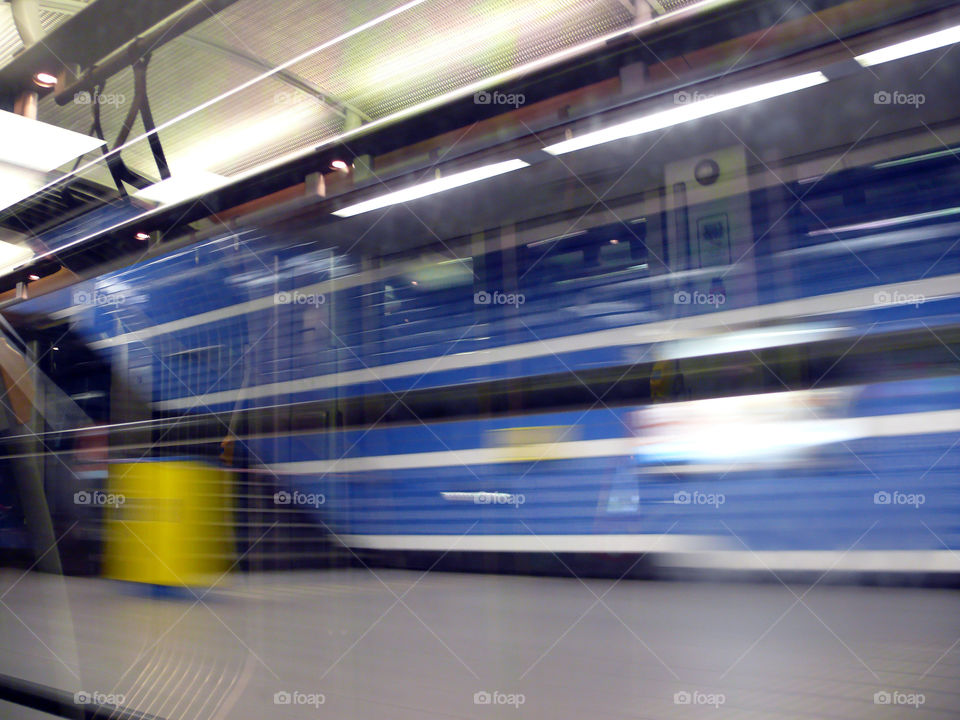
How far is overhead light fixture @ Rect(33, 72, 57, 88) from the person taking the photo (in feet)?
6.26

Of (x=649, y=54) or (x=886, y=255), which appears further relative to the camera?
(x=649, y=54)

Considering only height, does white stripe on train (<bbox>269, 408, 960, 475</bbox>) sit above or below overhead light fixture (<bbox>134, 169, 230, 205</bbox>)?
below

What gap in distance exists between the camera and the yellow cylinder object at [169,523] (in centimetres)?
149

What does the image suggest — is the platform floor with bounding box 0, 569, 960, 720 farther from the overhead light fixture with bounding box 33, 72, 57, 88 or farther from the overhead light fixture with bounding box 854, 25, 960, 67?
the overhead light fixture with bounding box 33, 72, 57, 88

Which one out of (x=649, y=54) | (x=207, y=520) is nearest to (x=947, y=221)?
(x=649, y=54)

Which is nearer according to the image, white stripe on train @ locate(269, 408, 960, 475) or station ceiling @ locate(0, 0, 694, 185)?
white stripe on train @ locate(269, 408, 960, 475)

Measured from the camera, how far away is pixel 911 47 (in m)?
0.90

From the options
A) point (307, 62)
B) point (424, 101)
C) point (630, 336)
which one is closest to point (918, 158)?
point (630, 336)

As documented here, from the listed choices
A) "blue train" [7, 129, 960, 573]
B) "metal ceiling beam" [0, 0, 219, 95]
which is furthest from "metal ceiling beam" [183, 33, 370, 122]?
"blue train" [7, 129, 960, 573]

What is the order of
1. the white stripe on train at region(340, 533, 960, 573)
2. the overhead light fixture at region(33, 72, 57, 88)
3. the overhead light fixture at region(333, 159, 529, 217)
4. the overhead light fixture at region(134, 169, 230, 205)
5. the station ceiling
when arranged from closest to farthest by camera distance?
the white stripe on train at region(340, 533, 960, 573) → the overhead light fixture at region(333, 159, 529, 217) → the station ceiling → the overhead light fixture at region(134, 169, 230, 205) → the overhead light fixture at region(33, 72, 57, 88)

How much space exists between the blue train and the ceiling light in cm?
104

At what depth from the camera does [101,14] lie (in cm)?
176

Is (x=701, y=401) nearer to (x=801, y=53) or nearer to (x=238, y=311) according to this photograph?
(x=801, y=53)

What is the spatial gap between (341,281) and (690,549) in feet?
2.77
